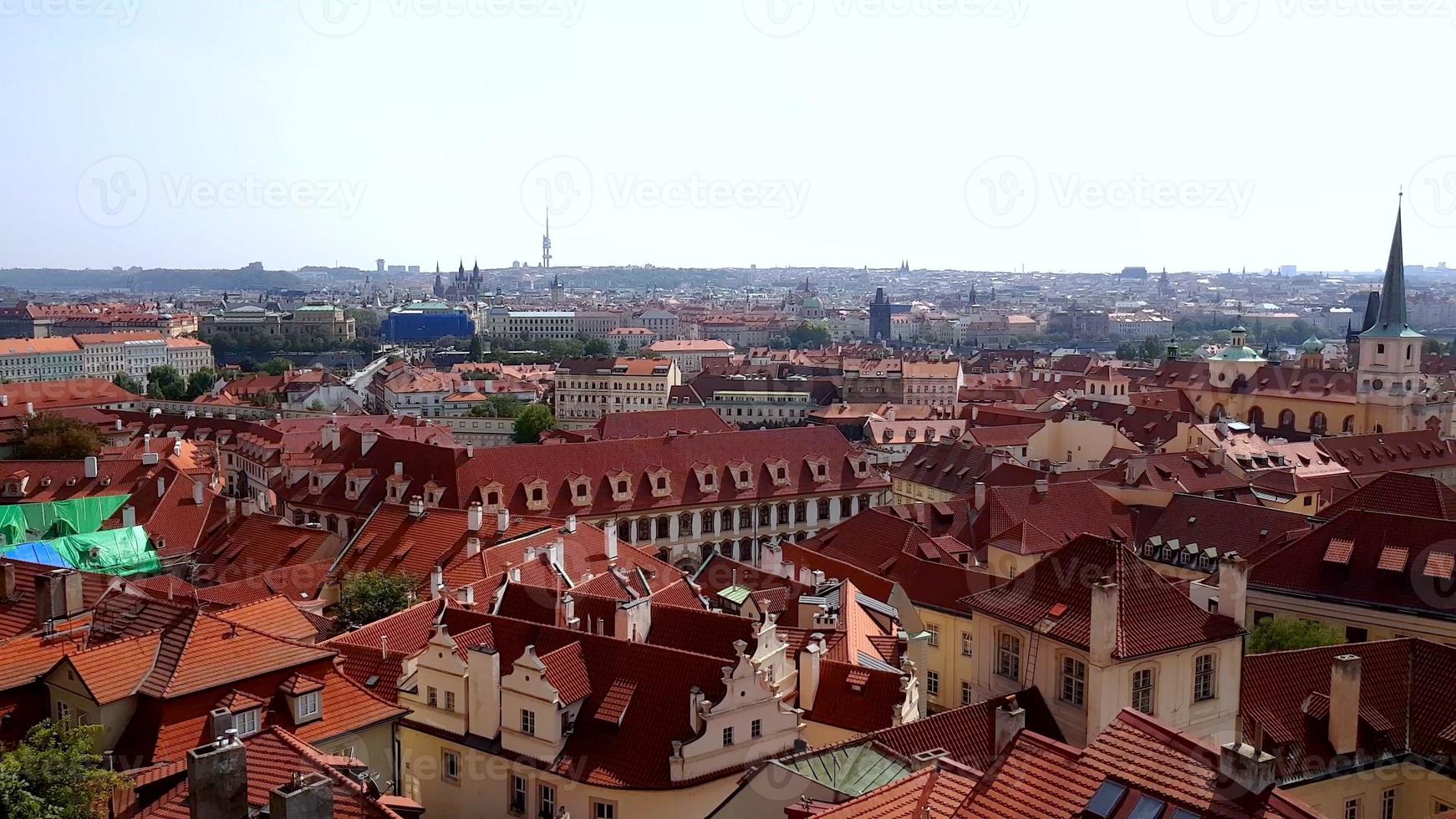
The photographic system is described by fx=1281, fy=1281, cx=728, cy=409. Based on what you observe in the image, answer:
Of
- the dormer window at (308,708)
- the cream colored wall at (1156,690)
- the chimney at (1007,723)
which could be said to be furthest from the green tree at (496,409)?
the chimney at (1007,723)

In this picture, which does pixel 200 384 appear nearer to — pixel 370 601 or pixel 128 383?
pixel 128 383

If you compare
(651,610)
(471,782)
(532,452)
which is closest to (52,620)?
(471,782)

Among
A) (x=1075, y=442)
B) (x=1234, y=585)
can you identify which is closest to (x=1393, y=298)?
(x=1075, y=442)

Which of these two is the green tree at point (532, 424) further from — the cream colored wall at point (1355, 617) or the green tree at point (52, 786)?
the green tree at point (52, 786)

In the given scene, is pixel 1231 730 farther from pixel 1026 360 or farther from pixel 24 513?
pixel 1026 360

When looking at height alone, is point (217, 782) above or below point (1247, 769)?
below

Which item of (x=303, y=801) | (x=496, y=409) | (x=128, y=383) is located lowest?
(x=128, y=383)

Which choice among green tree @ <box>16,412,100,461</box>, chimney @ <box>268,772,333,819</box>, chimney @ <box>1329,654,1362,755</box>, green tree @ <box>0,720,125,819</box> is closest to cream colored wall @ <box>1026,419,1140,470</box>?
chimney @ <box>1329,654,1362,755</box>

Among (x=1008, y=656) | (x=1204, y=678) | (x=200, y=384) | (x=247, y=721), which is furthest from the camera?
(x=200, y=384)
